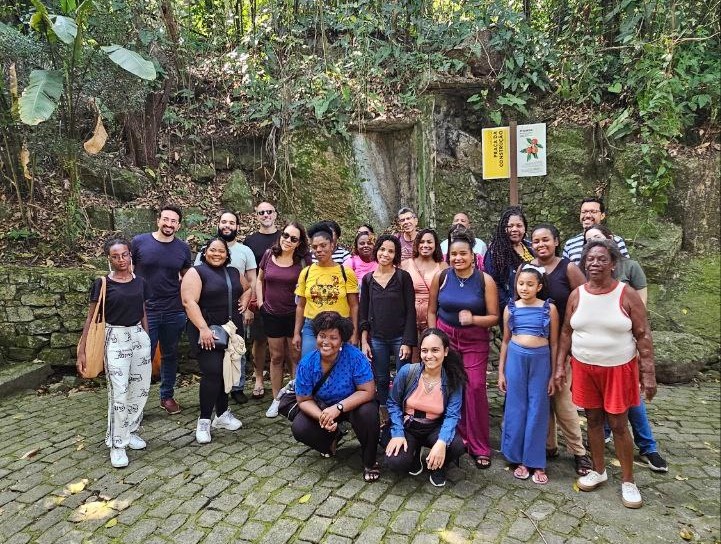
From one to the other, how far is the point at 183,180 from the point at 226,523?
257 inches

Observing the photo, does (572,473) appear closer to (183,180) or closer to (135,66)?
(135,66)

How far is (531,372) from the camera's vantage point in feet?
11.0

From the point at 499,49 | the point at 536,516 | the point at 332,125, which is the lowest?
the point at 536,516

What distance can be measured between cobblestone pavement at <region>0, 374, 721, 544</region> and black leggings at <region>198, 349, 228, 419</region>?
33cm

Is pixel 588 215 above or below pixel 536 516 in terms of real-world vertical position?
above

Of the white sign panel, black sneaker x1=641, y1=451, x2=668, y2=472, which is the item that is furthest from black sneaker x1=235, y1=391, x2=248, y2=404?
the white sign panel

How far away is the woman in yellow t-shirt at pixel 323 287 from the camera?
159 inches

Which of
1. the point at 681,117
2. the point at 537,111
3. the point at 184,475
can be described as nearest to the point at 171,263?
the point at 184,475

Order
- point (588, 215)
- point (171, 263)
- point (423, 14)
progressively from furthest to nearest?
point (423, 14) < point (171, 263) < point (588, 215)

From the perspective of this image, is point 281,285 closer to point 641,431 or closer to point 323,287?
point 323,287

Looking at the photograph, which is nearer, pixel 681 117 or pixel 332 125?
pixel 681 117

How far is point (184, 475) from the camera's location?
352cm

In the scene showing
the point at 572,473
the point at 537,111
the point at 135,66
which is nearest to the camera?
the point at 572,473

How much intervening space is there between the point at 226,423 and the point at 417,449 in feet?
5.97
